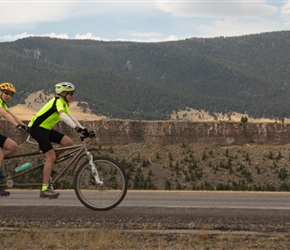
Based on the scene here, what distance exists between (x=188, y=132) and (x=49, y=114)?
45821mm

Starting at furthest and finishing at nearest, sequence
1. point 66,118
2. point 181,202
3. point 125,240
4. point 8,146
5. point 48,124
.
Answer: point 181,202, point 8,146, point 48,124, point 66,118, point 125,240

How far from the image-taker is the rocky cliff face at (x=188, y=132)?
53.9 m

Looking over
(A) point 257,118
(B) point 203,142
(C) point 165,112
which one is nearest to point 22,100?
(C) point 165,112

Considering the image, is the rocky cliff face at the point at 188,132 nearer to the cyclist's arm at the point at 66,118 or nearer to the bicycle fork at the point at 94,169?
the bicycle fork at the point at 94,169

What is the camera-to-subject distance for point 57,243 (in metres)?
7.28

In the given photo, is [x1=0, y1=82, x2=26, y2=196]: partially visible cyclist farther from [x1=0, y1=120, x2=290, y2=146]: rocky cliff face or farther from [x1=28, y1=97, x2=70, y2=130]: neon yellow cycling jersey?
[x1=0, y1=120, x2=290, y2=146]: rocky cliff face

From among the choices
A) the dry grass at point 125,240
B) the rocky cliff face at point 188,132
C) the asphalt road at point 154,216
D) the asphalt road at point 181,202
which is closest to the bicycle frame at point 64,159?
the asphalt road at point 154,216

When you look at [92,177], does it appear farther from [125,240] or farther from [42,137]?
[125,240]

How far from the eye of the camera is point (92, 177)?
928 cm

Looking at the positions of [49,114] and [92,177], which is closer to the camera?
[49,114]

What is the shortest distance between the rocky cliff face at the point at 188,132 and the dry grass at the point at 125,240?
4561 cm

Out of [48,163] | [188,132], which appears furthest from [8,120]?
[188,132]

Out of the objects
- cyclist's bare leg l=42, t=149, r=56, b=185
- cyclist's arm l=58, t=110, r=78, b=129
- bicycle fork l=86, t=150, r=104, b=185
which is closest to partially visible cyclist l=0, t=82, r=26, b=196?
cyclist's bare leg l=42, t=149, r=56, b=185

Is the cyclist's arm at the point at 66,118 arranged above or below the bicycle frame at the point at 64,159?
above
